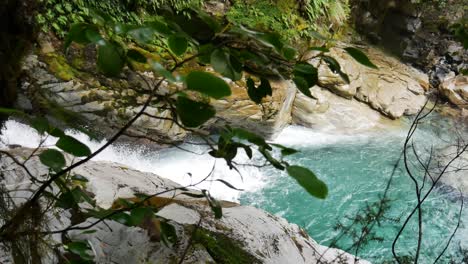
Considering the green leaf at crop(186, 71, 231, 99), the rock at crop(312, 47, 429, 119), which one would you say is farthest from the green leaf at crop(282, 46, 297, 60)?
the rock at crop(312, 47, 429, 119)

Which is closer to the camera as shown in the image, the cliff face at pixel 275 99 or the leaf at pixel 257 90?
the leaf at pixel 257 90

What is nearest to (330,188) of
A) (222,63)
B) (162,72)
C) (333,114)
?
(333,114)

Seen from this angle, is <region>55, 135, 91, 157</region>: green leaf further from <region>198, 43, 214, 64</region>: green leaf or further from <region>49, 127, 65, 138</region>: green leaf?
<region>198, 43, 214, 64</region>: green leaf

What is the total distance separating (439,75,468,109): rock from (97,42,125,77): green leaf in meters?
9.30

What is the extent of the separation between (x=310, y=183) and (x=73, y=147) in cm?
42

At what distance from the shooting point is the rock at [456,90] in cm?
870

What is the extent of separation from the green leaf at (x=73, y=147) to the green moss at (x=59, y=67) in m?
4.46

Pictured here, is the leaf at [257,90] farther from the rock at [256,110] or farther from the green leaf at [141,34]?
the rock at [256,110]

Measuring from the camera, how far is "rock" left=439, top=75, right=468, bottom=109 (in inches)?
343

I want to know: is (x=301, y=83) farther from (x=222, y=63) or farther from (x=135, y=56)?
(x=135, y=56)

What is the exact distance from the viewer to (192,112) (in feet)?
1.97

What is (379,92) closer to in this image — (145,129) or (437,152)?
(437,152)

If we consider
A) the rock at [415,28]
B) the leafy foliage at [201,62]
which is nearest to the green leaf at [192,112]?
the leafy foliage at [201,62]

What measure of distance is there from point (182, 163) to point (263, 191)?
3.88 feet
